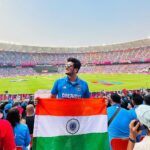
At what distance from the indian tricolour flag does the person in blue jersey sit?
1169 mm

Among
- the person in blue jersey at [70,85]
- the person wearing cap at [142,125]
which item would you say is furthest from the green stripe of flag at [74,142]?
the person in blue jersey at [70,85]

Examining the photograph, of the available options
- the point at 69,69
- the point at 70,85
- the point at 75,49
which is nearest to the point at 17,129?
the point at 70,85

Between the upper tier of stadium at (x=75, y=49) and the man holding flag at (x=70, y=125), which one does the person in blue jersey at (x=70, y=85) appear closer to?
the man holding flag at (x=70, y=125)

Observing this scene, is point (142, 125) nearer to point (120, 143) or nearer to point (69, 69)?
point (120, 143)

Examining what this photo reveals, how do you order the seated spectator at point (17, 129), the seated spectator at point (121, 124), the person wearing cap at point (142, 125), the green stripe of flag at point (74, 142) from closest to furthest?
the person wearing cap at point (142, 125)
the green stripe of flag at point (74, 142)
the seated spectator at point (17, 129)
the seated spectator at point (121, 124)

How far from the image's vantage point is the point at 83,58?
126500mm

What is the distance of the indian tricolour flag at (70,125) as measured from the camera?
414 cm

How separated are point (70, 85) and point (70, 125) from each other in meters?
1.52

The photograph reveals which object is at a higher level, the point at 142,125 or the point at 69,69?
the point at 69,69

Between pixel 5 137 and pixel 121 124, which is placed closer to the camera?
pixel 5 137

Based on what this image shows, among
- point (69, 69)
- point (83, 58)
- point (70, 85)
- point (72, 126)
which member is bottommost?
point (72, 126)

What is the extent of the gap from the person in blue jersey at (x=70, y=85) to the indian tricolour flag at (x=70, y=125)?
3.84 feet

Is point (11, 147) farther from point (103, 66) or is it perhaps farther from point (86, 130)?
point (103, 66)

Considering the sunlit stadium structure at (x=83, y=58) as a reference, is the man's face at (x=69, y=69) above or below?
below
